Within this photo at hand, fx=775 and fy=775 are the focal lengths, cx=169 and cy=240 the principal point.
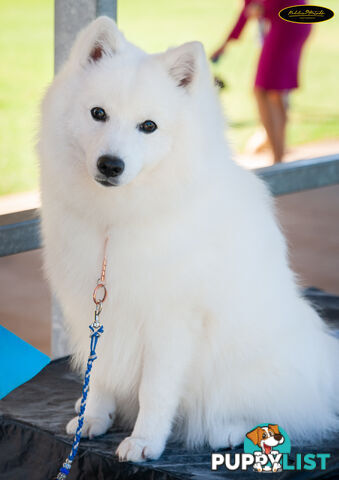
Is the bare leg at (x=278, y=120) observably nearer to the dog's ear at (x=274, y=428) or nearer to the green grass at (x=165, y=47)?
the green grass at (x=165, y=47)

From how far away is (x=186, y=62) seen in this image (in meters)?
2.29

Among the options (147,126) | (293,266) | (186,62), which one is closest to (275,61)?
(293,266)

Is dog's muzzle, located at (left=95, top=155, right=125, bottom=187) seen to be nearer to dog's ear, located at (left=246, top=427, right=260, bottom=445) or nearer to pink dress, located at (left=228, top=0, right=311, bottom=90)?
dog's ear, located at (left=246, top=427, right=260, bottom=445)

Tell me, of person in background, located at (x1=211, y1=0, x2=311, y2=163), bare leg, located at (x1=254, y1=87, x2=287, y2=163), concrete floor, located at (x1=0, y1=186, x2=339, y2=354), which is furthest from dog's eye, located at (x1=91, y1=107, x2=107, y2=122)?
bare leg, located at (x1=254, y1=87, x2=287, y2=163)

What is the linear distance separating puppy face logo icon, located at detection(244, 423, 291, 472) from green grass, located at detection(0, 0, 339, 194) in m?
7.07

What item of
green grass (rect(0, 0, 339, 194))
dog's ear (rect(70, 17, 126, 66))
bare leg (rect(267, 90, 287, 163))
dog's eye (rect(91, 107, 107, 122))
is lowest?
dog's eye (rect(91, 107, 107, 122))

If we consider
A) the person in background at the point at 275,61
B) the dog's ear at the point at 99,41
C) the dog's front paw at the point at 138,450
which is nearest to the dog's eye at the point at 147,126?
the dog's ear at the point at 99,41

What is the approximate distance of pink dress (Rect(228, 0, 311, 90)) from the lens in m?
6.52

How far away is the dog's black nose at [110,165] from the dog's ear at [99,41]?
1.15 ft

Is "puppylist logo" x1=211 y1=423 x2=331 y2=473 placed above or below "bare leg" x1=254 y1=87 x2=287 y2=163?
below

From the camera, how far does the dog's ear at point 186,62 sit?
89.1 inches

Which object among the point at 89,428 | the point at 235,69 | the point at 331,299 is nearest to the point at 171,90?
the point at 89,428

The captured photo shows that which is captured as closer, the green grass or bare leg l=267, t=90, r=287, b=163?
bare leg l=267, t=90, r=287, b=163

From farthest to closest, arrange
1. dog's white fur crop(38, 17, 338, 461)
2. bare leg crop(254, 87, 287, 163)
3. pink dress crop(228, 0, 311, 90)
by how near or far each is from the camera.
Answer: bare leg crop(254, 87, 287, 163), pink dress crop(228, 0, 311, 90), dog's white fur crop(38, 17, 338, 461)
